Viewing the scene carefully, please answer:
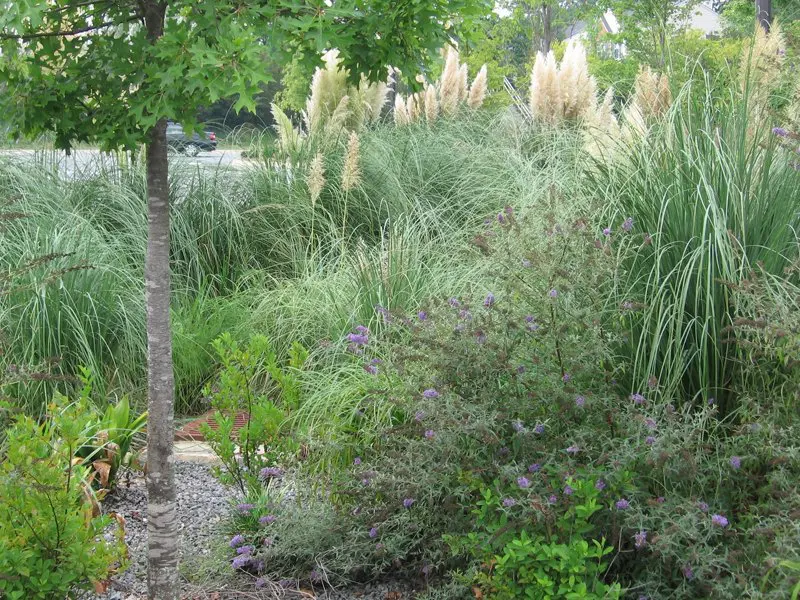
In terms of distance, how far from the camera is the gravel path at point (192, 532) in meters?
3.41

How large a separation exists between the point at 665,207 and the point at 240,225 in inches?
172

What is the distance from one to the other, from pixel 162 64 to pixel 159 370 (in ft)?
3.26

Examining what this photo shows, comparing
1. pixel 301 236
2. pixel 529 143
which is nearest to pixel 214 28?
pixel 301 236

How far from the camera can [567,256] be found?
3.59m

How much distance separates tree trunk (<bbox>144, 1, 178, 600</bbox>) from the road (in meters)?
4.42

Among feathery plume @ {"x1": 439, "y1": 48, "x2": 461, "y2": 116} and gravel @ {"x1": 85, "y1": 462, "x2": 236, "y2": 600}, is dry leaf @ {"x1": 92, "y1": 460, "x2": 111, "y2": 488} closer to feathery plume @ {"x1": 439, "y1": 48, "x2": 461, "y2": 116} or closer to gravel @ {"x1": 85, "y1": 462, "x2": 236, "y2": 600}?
gravel @ {"x1": 85, "y1": 462, "x2": 236, "y2": 600}

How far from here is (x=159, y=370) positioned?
2.97 metres

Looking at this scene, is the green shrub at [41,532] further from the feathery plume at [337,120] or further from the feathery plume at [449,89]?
the feathery plume at [449,89]

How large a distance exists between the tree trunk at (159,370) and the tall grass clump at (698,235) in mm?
1658

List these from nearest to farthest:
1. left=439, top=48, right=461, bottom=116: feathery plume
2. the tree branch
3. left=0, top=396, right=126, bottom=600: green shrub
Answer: the tree branch
left=0, top=396, right=126, bottom=600: green shrub
left=439, top=48, right=461, bottom=116: feathery plume

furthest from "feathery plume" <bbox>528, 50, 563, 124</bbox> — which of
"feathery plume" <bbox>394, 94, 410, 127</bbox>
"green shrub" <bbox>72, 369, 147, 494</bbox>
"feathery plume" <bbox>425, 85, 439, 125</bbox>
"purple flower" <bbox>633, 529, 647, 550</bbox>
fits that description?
"purple flower" <bbox>633, 529, 647, 550</bbox>

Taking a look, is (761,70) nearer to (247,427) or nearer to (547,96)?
(247,427)

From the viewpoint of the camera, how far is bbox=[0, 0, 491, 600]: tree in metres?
2.37

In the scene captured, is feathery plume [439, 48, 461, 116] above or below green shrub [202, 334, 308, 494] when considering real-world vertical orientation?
above
